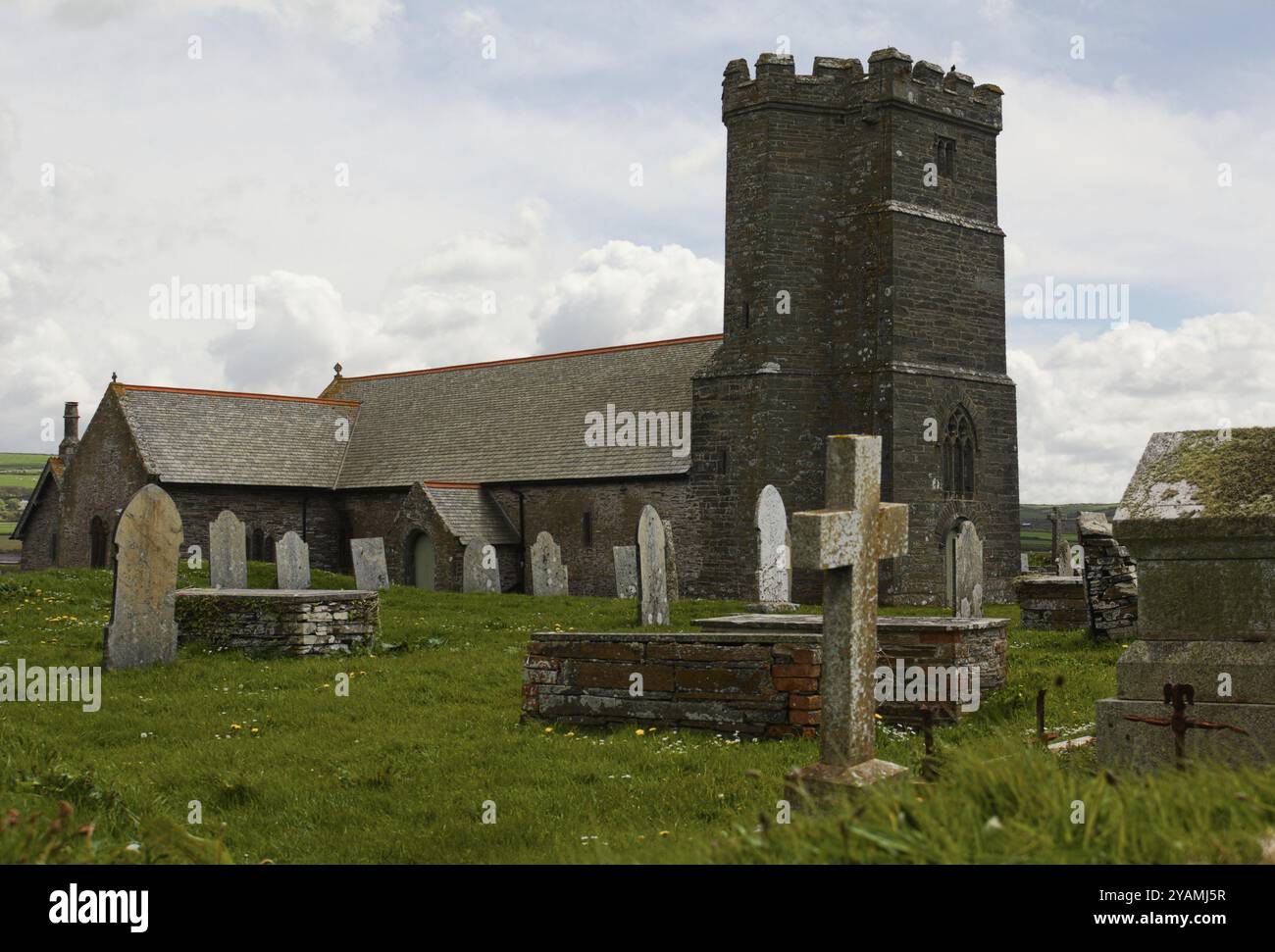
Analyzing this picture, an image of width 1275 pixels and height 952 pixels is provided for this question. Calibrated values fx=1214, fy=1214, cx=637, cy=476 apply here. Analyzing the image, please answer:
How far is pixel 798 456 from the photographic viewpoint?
1105 inches

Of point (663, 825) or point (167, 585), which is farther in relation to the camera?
point (167, 585)

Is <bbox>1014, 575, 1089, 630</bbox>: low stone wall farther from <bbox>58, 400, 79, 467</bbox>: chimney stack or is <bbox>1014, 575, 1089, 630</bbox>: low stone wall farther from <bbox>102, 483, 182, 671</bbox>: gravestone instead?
<bbox>58, 400, 79, 467</bbox>: chimney stack

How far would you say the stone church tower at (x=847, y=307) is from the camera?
27797mm

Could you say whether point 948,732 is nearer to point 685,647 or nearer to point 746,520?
point 685,647

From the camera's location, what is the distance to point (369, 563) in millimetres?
25391

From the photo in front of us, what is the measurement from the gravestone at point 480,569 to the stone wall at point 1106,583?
16438mm

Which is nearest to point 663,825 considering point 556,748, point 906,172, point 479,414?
point 556,748

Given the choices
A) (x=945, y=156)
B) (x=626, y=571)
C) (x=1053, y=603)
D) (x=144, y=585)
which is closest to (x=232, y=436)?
(x=626, y=571)

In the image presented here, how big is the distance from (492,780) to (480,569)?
21425 millimetres

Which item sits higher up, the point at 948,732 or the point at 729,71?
the point at 729,71

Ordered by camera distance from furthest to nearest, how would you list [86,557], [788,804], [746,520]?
[86,557]
[746,520]
[788,804]

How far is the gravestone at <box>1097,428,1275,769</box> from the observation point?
5988mm
